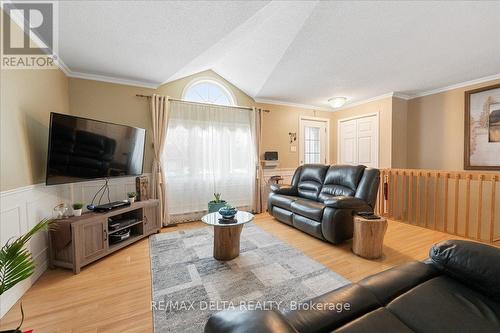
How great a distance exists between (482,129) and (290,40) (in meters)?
3.60

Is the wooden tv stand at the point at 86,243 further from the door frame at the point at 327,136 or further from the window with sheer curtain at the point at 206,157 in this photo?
the door frame at the point at 327,136

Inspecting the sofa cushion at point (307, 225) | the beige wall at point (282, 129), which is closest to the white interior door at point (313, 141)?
the beige wall at point (282, 129)

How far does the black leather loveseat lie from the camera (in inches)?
106

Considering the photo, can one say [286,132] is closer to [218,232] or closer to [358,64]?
[358,64]

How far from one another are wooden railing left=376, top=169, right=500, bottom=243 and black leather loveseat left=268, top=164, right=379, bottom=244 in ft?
4.46

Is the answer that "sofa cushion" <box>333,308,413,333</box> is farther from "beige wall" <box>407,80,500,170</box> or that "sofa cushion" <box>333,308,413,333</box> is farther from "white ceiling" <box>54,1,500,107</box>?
"beige wall" <box>407,80,500,170</box>

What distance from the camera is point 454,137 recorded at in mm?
3863

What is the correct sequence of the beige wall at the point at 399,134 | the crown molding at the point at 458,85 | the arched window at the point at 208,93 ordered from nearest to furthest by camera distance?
1. the crown molding at the point at 458,85
2. the arched window at the point at 208,93
3. the beige wall at the point at 399,134

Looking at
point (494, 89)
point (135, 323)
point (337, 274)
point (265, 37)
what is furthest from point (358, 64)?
point (135, 323)

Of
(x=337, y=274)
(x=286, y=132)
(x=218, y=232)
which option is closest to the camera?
(x=337, y=274)

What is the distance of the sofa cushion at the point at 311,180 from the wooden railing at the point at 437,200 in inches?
57.2

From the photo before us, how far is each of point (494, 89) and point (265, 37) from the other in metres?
3.83

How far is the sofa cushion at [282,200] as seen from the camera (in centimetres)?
345

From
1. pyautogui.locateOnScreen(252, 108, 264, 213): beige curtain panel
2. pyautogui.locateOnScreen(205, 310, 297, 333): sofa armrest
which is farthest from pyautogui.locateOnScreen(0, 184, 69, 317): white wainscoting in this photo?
pyautogui.locateOnScreen(252, 108, 264, 213): beige curtain panel
